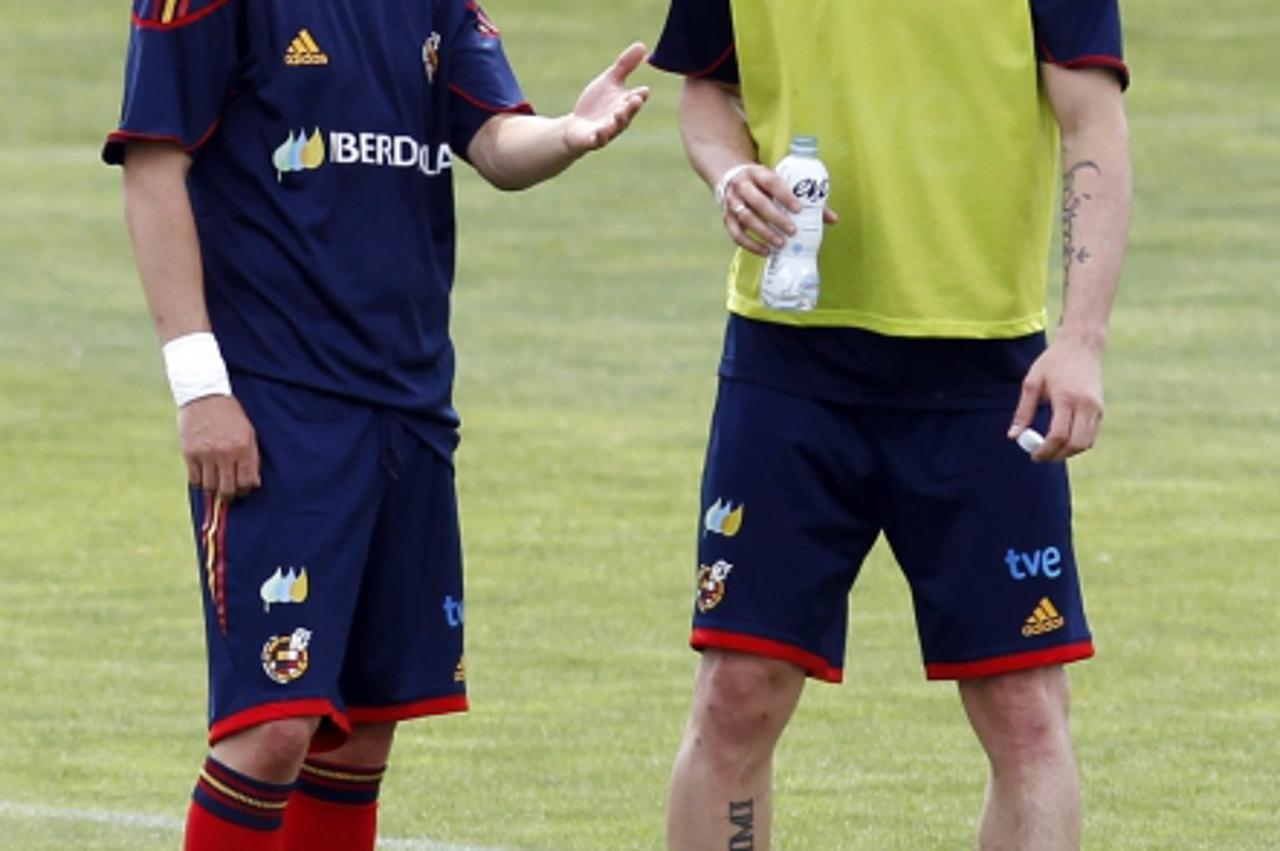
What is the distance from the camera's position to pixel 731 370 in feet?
20.4

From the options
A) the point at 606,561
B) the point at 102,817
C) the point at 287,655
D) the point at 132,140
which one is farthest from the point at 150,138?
the point at 606,561

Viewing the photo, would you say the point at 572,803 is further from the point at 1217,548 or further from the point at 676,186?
the point at 676,186

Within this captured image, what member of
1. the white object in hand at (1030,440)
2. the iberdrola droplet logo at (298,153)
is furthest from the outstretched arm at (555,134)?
the white object in hand at (1030,440)

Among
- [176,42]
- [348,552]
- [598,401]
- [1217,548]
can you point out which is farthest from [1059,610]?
[598,401]

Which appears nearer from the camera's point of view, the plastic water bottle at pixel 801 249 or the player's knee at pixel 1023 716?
the plastic water bottle at pixel 801 249

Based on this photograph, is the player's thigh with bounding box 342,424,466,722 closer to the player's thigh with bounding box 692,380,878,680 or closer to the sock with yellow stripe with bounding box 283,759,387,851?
the sock with yellow stripe with bounding box 283,759,387,851

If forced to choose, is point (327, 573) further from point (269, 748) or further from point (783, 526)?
point (783, 526)

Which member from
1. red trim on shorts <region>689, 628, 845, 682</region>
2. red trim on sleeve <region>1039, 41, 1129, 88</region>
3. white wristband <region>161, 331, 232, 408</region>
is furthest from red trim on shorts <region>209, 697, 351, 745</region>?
red trim on sleeve <region>1039, 41, 1129, 88</region>

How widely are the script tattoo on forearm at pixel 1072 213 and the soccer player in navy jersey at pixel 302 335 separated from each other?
815 mm

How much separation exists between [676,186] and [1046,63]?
1877 cm

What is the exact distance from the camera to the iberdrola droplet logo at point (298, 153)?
225 inches

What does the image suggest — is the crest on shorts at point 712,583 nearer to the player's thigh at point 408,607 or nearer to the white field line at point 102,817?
the player's thigh at point 408,607

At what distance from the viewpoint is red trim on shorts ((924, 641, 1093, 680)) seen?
239 inches

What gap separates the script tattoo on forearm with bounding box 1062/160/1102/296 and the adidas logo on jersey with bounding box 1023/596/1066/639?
0.61 metres
